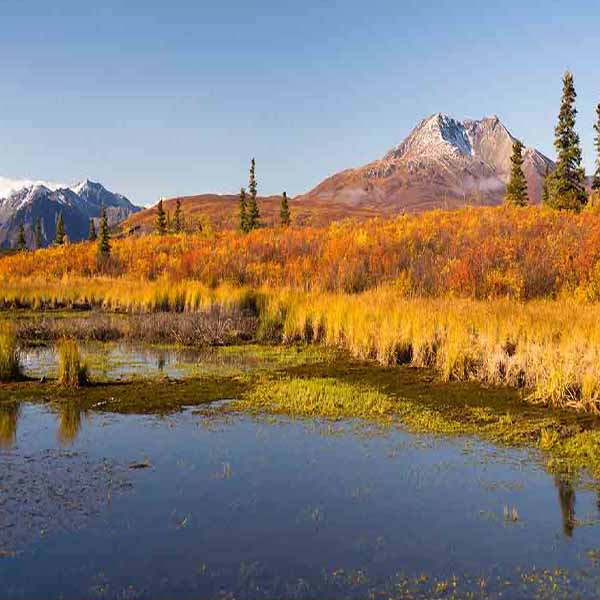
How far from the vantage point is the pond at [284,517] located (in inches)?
218

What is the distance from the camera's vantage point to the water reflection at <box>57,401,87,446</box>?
961 cm

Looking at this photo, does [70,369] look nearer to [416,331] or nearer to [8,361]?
[8,361]

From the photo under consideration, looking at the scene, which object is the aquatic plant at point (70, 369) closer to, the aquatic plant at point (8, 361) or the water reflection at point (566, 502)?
the aquatic plant at point (8, 361)

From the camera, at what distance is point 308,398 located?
12.0m

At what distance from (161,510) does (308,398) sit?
5322 mm

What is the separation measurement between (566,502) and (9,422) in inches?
319

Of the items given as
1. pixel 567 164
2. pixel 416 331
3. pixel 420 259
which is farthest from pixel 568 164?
pixel 416 331

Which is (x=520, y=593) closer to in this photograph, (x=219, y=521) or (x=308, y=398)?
(x=219, y=521)

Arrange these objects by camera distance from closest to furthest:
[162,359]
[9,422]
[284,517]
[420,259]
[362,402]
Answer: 1. [284,517]
2. [9,422]
3. [362,402]
4. [162,359]
5. [420,259]

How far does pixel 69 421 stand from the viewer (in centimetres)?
1055

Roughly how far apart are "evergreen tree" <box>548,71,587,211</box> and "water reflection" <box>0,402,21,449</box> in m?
49.6

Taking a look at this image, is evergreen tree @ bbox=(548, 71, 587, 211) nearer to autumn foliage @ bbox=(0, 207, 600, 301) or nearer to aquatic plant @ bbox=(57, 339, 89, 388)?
autumn foliage @ bbox=(0, 207, 600, 301)

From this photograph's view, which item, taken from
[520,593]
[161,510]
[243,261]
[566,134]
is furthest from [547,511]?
[566,134]

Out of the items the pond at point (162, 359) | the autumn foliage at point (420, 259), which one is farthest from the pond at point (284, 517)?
A: the autumn foliage at point (420, 259)
